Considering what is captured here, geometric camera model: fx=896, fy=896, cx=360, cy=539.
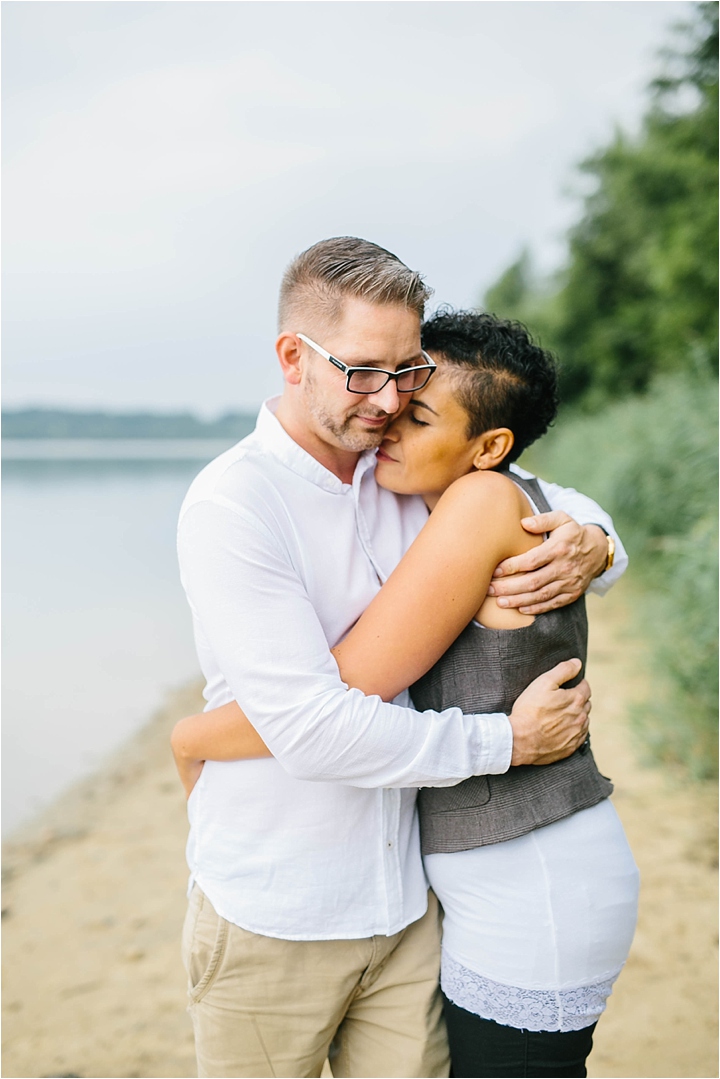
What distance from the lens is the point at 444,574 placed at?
1.88m

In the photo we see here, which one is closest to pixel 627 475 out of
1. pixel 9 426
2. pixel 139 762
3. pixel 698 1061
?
pixel 139 762

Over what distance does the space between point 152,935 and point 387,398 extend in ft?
13.6

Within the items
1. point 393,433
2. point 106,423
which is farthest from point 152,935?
point 106,423

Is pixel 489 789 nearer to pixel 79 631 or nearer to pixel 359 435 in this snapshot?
pixel 359 435

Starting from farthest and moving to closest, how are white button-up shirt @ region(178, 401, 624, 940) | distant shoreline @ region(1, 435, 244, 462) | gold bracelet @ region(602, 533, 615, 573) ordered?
distant shoreline @ region(1, 435, 244, 462)
gold bracelet @ region(602, 533, 615, 573)
white button-up shirt @ region(178, 401, 624, 940)

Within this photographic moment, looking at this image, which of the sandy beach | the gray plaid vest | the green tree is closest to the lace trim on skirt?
the gray plaid vest

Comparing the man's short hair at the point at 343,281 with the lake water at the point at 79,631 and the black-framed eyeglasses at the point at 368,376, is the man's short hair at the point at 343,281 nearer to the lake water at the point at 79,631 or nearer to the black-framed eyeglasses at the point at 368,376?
the black-framed eyeglasses at the point at 368,376

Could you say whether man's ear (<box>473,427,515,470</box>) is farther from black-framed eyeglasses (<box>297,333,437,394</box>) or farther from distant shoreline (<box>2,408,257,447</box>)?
distant shoreline (<box>2,408,257,447</box>)

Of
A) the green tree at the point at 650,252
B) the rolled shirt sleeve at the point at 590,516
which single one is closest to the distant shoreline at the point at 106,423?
the green tree at the point at 650,252

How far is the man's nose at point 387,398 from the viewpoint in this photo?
1.98m

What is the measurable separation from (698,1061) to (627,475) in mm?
8472

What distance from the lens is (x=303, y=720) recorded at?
5.67 feet

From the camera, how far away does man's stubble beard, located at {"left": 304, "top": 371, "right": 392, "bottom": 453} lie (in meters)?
2.03

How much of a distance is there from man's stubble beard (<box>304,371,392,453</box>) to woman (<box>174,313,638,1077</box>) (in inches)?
4.1
